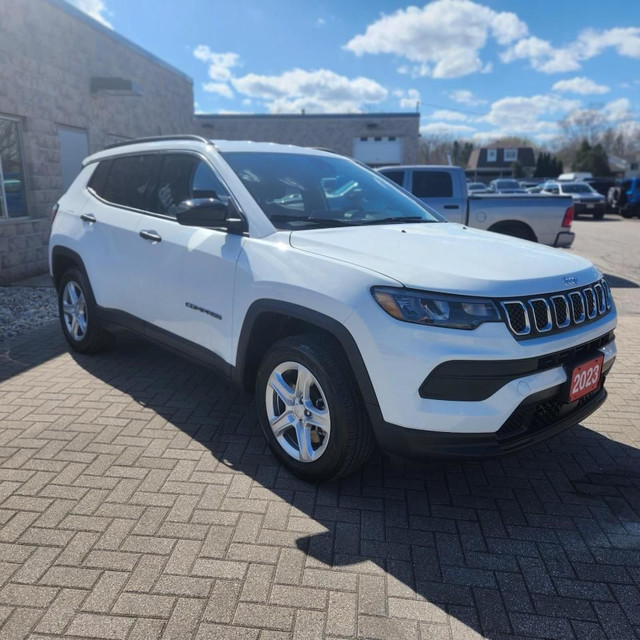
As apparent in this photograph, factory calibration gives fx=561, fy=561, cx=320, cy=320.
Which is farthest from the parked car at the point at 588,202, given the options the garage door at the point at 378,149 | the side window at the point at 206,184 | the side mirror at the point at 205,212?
the side mirror at the point at 205,212

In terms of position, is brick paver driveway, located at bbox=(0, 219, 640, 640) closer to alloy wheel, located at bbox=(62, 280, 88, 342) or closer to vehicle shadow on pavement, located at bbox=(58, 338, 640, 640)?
vehicle shadow on pavement, located at bbox=(58, 338, 640, 640)

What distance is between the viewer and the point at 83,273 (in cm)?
502

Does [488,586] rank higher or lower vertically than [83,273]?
lower

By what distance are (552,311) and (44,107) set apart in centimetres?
1003

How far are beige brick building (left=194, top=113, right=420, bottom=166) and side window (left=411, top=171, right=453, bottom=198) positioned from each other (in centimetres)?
1999

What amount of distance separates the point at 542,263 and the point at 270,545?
6.59ft

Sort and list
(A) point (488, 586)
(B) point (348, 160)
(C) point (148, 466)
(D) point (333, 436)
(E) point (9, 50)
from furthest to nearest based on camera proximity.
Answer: (E) point (9, 50), (B) point (348, 160), (C) point (148, 466), (D) point (333, 436), (A) point (488, 586)

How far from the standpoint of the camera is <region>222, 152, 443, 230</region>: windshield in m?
3.56

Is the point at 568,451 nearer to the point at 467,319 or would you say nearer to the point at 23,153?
the point at 467,319

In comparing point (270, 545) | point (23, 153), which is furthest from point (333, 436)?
point (23, 153)

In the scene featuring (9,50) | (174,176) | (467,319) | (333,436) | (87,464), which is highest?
(9,50)

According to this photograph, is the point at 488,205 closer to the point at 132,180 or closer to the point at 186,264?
the point at 132,180

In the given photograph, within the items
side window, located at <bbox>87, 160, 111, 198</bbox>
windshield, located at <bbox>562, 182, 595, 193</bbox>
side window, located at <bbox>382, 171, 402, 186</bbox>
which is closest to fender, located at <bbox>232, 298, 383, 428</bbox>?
side window, located at <bbox>87, 160, 111, 198</bbox>

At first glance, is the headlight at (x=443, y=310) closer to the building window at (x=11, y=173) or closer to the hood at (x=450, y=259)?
the hood at (x=450, y=259)
